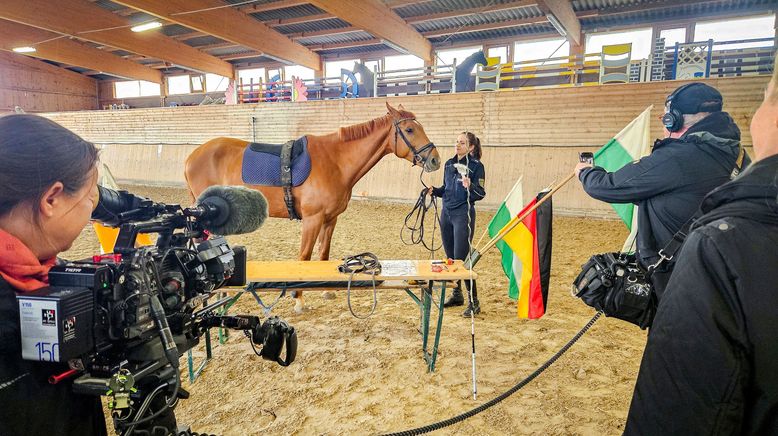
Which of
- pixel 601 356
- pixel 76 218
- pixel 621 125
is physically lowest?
Result: pixel 601 356

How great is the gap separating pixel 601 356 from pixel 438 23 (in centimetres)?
1259

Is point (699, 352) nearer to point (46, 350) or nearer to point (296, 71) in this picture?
point (46, 350)

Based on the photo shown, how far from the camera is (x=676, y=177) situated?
174cm

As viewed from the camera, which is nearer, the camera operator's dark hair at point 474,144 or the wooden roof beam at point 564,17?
the camera operator's dark hair at point 474,144

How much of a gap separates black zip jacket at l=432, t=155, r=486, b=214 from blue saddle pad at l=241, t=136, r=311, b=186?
1410mm

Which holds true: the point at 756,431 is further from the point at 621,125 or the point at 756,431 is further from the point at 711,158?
the point at 621,125

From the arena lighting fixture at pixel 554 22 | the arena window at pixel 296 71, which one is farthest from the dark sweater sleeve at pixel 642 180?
the arena window at pixel 296 71

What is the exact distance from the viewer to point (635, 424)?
0.84 metres

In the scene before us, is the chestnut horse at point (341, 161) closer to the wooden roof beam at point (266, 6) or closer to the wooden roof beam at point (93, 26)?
the wooden roof beam at point (266, 6)

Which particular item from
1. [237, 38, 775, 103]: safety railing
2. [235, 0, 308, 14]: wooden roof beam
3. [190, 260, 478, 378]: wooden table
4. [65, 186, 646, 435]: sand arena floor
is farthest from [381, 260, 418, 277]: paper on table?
[235, 0, 308, 14]: wooden roof beam

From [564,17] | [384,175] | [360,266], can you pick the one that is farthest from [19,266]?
[564,17]

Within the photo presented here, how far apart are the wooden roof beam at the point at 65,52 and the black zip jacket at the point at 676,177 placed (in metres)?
17.4

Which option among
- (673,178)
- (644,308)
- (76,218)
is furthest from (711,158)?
(76,218)

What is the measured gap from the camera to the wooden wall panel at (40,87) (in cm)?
1867
